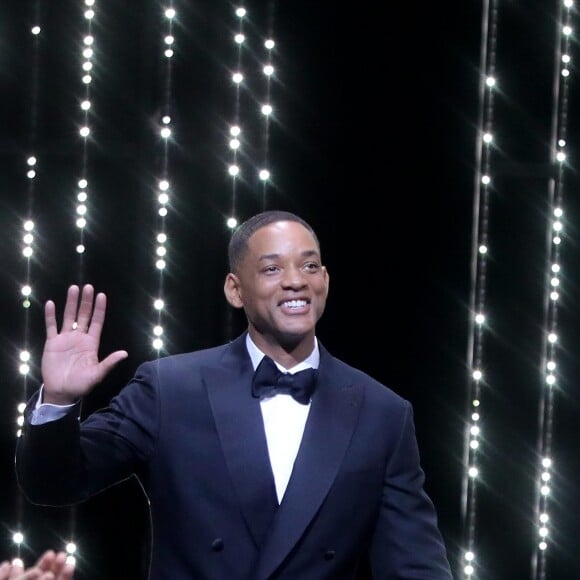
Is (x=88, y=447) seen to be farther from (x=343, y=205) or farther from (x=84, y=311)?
(x=343, y=205)

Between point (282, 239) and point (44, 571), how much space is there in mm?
941

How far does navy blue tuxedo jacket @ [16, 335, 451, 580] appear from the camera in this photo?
1.92 metres

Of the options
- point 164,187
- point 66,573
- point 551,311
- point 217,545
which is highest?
point 164,187

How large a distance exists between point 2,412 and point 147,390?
894 millimetres

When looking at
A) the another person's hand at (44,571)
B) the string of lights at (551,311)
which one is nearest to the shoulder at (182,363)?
the another person's hand at (44,571)

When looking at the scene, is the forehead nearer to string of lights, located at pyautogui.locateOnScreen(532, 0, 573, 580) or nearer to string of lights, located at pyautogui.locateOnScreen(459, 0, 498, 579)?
string of lights, located at pyautogui.locateOnScreen(459, 0, 498, 579)

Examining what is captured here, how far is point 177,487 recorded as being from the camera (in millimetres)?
1975

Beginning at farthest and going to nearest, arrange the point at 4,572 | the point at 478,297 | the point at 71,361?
1. the point at 478,297
2. the point at 71,361
3. the point at 4,572

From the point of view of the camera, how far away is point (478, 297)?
9.80 ft

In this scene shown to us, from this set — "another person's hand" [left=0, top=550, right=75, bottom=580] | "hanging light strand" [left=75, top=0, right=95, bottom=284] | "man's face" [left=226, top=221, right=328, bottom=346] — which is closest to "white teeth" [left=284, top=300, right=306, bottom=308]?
"man's face" [left=226, top=221, right=328, bottom=346]

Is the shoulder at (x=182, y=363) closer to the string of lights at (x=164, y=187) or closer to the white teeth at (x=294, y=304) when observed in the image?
the white teeth at (x=294, y=304)

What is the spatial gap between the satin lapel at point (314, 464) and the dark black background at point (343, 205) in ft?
2.83

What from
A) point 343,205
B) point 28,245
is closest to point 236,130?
point 343,205

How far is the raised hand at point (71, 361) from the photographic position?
179 cm
